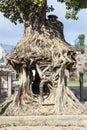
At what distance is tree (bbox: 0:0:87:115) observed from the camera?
68.8ft

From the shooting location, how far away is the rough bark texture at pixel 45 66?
20781 millimetres

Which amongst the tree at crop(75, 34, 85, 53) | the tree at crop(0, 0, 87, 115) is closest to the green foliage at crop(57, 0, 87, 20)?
the tree at crop(0, 0, 87, 115)

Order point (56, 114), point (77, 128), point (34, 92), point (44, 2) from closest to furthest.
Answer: point (77, 128), point (56, 114), point (44, 2), point (34, 92)

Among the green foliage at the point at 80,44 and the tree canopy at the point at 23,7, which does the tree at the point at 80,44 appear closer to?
the green foliage at the point at 80,44

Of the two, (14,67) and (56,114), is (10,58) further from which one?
(56,114)

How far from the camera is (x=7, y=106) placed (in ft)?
68.3

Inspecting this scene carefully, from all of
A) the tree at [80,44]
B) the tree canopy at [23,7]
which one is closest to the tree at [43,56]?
the tree canopy at [23,7]

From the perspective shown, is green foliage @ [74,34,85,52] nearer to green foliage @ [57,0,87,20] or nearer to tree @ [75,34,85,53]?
tree @ [75,34,85,53]

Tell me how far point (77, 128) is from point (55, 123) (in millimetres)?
1216

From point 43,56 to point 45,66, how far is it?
48 centimetres

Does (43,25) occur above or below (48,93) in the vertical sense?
above

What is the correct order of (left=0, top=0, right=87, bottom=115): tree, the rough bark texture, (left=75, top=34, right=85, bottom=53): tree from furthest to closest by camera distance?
(left=75, top=34, right=85, bottom=53): tree, (left=0, top=0, right=87, bottom=115): tree, the rough bark texture

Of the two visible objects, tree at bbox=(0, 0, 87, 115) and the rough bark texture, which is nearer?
the rough bark texture

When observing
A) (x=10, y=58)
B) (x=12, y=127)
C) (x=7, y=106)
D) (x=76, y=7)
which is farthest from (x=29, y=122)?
(x=76, y=7)
